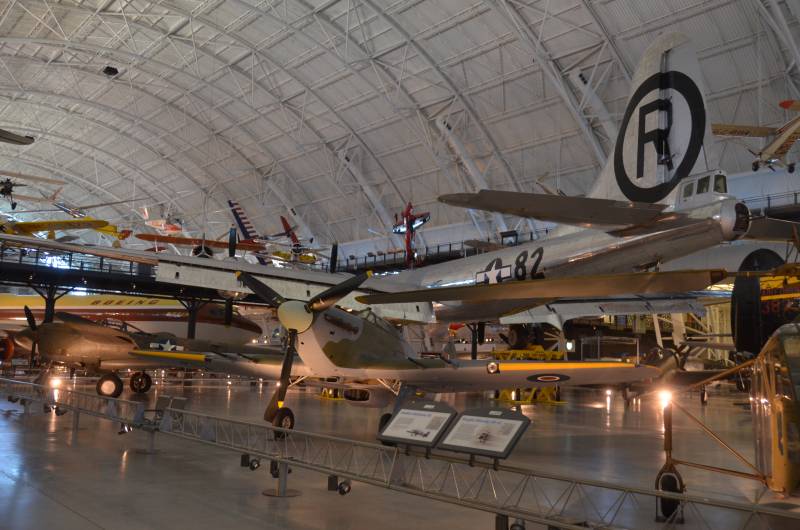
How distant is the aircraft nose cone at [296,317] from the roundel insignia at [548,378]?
12.5 ft

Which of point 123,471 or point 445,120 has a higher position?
point 445,120

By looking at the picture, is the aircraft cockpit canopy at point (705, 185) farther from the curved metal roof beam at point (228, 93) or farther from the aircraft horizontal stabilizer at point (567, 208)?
the curved metal roof beam at point (228, 93)

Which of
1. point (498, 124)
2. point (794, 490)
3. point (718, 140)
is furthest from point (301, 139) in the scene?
point (794, 490)

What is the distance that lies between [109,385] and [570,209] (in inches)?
644

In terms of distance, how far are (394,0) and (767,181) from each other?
802 inches

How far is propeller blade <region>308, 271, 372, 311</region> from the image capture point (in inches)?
405

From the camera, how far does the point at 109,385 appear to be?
18.7 m

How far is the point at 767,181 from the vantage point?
1228 inches

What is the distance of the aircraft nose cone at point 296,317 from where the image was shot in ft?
34.2

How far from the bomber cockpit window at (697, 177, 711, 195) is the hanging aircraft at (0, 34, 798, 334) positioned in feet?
0.06

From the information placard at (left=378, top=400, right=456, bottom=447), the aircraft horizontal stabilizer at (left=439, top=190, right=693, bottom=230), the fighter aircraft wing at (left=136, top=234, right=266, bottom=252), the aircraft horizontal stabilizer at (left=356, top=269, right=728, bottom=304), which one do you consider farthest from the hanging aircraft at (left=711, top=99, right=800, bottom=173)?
the fighter aircraft wing at (left=136, top=234, right=266, bottom=252)

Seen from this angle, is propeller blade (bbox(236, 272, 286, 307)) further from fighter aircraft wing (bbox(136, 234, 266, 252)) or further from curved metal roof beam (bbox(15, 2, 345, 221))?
curved metal roof beam (bbox(15, 2, 345, 221))

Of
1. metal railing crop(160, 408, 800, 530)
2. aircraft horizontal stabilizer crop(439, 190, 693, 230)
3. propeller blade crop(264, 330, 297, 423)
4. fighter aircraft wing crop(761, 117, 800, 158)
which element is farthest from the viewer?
fighter aircraft wing crop(761, 117, 800, 158)

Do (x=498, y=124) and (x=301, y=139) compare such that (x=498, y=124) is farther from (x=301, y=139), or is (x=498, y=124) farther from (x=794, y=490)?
(x=794, y=490)
